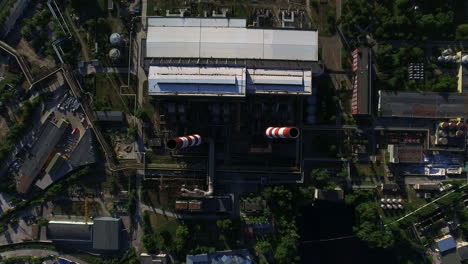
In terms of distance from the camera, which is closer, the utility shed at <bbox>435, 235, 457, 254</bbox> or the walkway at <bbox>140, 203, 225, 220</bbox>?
the utility shed at <bbox>435, 235, 457, 254</bbox>

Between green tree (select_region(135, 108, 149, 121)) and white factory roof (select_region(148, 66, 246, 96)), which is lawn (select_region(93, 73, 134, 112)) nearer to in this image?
green tree (select_region(135, 108, 149, 121))

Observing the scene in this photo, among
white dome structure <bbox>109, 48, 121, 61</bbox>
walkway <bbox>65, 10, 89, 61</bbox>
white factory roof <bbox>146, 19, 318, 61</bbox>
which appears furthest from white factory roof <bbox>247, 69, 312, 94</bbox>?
walkway <bbox>65, 10, 89, 61</bbox>

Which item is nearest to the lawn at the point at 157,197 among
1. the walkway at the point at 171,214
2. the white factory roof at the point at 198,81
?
the walkway at the point at 171,214

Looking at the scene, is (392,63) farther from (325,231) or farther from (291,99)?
(325,231)

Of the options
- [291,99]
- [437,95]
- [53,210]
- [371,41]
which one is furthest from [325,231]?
[53,210]

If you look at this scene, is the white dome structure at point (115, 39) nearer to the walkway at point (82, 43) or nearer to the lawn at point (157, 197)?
the walkway at point (82, 43)

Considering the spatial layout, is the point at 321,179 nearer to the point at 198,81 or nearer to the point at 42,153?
the point at 198,81

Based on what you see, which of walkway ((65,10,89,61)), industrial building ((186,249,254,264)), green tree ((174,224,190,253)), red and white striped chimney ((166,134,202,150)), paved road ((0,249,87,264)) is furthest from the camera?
paved road ((0,249,87,264))
